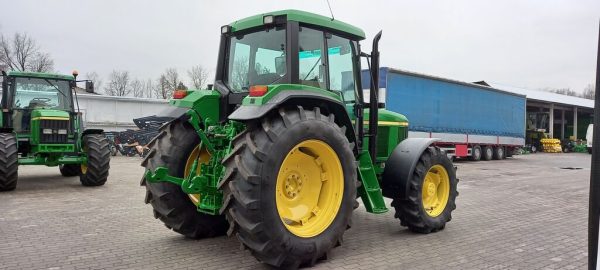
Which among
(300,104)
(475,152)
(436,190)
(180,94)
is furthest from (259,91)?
(475,152)

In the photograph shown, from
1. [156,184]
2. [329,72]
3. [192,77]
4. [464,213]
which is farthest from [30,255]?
[192,77]

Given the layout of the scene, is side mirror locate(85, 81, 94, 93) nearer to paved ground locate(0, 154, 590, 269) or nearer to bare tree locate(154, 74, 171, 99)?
paved ground locate(0, 154, 590, 269)

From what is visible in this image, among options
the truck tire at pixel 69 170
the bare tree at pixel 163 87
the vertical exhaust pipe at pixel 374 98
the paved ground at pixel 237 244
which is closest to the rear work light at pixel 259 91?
the paved ground at pixel 237 244

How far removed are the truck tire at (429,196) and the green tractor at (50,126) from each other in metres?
7.47

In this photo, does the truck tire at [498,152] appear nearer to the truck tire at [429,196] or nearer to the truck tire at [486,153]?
the truck tire at [486,153]

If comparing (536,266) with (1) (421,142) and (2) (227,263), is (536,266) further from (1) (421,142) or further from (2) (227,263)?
(2) (227,263)

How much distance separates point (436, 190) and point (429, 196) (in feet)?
0.78

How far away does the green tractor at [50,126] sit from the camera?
34.0 ft

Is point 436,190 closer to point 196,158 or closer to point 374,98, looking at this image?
point 374,98

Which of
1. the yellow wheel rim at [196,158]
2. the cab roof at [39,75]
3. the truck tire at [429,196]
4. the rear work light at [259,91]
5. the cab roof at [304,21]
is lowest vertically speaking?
the truck tire at [429,196]

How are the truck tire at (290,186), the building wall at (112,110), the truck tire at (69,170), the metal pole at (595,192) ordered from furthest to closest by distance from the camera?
the building wall at (112,110) → the truck tire at (69,170) → the truck tire at (290,186) → the metal pole at (595,192)

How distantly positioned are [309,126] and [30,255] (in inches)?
130

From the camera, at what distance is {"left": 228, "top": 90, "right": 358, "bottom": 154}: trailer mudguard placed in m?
4.29

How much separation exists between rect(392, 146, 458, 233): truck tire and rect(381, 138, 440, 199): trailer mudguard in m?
0.09
